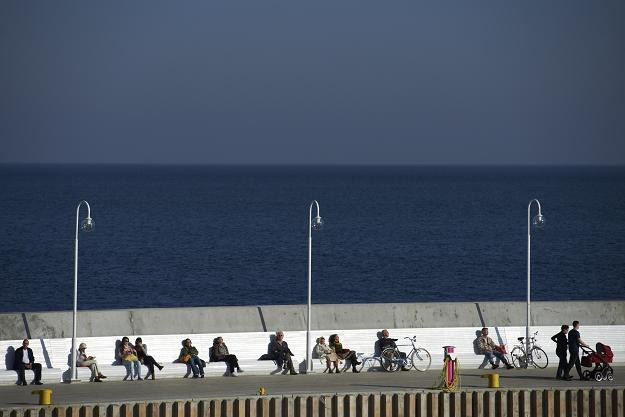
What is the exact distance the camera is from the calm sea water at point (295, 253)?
76.1m

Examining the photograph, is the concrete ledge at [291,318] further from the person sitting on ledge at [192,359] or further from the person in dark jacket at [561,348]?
the person in dark jacket at [561,348]

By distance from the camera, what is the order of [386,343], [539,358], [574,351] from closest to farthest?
[574,351], [386,343], [539,358]

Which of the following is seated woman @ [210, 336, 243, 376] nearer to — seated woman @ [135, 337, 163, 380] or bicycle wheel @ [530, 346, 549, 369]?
seated woman @ [135, 337, 163, 380]

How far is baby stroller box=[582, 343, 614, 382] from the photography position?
28672mm

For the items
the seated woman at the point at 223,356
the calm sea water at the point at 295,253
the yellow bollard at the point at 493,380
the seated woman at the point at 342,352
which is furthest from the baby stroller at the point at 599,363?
the calm sea water at the point at 295,253

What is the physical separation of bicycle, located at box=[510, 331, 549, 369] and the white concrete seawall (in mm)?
2626

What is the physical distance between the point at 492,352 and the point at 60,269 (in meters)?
58.3

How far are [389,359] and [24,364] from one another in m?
7.89

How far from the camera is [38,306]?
69000mm

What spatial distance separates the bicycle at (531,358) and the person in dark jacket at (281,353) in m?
5.15

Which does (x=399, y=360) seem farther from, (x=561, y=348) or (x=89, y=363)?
(x=89, y=363)

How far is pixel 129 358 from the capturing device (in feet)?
91.4

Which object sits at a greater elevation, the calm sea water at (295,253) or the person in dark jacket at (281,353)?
the calm sea water at (295,253)

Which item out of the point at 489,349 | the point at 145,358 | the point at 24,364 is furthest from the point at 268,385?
the point at 489,349
